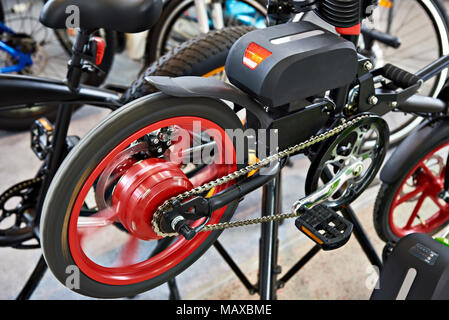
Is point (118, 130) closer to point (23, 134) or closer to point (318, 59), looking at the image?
point (318, 59)

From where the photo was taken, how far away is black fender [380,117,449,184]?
1.30m

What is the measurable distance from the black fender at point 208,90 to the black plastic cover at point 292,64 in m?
0.02

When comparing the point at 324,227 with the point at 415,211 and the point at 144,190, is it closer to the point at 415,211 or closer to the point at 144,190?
the point at 144,190

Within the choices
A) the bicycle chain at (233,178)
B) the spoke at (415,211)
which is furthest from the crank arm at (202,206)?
the spoke at (415,211)

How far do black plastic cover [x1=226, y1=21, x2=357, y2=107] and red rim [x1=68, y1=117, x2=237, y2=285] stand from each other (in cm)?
12

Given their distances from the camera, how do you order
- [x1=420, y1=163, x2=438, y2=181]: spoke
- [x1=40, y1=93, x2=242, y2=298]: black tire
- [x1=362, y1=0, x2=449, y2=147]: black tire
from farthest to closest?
[x1=362, y1=0, x2=449, y2=147]: black tire → [x1=420, y1=163, x2=438, y2=181]: spoke → [x1=40, y1=93, x2=242, y2=298]: black tire

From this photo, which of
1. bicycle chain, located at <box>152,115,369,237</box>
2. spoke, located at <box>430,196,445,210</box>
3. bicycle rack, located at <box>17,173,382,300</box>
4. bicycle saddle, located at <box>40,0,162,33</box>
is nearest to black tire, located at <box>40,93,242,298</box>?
bicycle chain, located at <box>152,115,369,237</box>

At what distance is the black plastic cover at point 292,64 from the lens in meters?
0.80

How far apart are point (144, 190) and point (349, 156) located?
480 millimetres

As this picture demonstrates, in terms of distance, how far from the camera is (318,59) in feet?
2.74

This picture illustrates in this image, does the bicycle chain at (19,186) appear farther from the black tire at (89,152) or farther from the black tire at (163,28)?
the black tire at (163,28)

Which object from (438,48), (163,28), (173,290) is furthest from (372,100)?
(163,28)

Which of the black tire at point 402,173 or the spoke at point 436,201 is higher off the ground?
the black tire at point 402,173

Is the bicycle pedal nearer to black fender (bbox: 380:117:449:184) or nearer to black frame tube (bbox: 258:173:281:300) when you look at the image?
black frame tube (bbox: 258:173:281:300)
